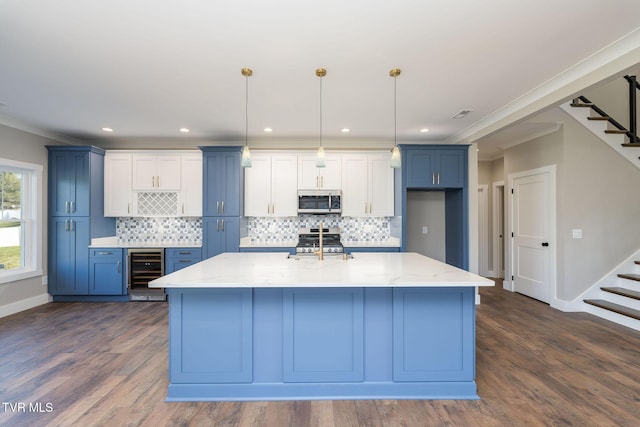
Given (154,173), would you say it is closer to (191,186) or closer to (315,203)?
(191,186)

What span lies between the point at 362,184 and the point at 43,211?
4862 mm

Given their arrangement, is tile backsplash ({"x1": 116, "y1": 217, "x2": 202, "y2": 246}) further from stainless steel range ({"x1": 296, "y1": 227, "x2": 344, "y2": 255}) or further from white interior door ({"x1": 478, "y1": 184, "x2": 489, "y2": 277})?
white interior door ({"x1": 478, "y1": 184, "x2": 489, "y2": 277})

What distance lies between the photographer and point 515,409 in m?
2.10

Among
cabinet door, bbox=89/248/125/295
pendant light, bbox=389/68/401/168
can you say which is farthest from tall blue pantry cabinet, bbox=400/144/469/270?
cabinet door, bbox=89/248/125/295

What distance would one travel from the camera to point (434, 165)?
4691 millimetres

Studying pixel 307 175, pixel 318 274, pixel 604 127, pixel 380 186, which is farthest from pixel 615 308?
pixel 307 175

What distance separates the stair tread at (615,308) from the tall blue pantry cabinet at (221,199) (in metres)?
4.97

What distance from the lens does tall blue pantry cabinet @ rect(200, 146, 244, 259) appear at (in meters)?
4.71

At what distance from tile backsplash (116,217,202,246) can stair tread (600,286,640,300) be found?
602cm

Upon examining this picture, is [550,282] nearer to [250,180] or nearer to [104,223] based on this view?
[250,180]

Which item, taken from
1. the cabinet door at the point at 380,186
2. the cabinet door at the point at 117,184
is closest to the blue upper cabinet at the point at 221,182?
the cabinet door at the point at 117,184

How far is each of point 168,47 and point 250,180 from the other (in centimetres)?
267

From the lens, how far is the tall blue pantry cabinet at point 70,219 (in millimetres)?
4598

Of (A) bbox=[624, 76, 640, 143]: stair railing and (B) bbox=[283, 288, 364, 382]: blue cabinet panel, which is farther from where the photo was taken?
(A) bbox=[624, 76, 640, 143]: stair railing
